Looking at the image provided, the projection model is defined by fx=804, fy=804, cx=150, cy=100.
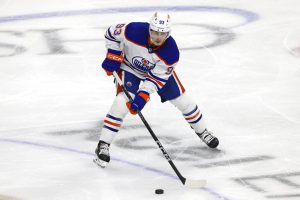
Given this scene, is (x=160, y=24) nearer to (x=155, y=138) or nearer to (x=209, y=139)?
(x=155, y=138)

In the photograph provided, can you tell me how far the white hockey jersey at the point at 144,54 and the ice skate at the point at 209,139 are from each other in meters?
0.62

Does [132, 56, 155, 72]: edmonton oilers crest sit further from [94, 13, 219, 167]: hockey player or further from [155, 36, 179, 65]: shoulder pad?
[155, 36, 179, 65]: shoulder pad

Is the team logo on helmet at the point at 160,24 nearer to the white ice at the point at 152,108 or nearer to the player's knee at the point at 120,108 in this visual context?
the player's knee at the point at 120,108

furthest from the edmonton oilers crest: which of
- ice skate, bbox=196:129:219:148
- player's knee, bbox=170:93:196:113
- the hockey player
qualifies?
ice skate, bbox=196:129:219:148

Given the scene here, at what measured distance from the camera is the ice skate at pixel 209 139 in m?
5.80

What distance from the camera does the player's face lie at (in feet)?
17.3

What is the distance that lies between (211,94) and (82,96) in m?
1.11

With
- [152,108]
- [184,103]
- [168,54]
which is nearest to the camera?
[168,54]

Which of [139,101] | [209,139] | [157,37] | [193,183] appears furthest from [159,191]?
[157,37]

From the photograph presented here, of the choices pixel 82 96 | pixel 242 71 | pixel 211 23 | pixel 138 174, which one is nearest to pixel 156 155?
pixel 138 174

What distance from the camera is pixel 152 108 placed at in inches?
263

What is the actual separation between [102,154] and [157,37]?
2.90 ft

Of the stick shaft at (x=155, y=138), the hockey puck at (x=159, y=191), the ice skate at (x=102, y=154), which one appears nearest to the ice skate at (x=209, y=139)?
the stick shaft at (x=155, y=138)

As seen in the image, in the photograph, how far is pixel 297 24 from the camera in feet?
29.6
